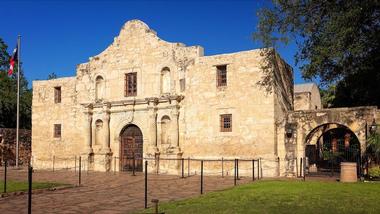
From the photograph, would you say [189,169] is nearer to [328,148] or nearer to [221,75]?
[221,75]

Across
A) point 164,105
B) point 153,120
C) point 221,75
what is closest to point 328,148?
point 221,75

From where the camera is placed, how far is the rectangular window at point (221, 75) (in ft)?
75.2

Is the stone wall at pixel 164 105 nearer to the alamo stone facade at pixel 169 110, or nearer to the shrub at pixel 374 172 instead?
the alamo stone facade at pixel 169 110

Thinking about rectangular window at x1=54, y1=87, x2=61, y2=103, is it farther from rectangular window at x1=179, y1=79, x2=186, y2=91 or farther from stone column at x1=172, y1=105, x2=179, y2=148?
rectangular window at x1=179, y1=79, x2=186, y2=91

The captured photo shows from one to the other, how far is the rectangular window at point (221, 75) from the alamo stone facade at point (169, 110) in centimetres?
5

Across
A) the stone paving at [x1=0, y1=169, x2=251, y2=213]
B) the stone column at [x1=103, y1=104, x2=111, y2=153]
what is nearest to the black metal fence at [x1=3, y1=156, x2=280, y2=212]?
the stone paving at [x1=0, y1=169, x2=251, y2=213]

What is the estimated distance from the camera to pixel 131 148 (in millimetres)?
25500

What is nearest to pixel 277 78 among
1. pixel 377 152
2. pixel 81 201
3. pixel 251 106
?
pixel 251 106

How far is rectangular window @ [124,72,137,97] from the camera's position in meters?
25.5

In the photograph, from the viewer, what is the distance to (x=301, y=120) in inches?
845

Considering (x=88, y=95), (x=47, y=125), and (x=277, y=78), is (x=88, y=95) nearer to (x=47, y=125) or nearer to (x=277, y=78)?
(x=47, y=125)

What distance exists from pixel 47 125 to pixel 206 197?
1918cm

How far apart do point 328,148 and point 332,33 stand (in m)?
16.0

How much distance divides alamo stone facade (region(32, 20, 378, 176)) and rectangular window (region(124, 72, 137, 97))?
0.06m
